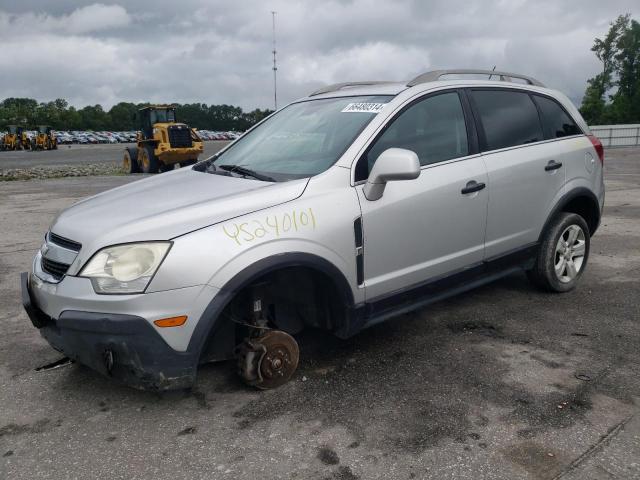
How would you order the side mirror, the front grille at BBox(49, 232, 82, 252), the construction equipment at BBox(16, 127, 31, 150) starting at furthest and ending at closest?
the construction equipment at BBox(16, 127, 31, 150) < the side mirror < the front grille at BBox(49, 232, 82, 252)

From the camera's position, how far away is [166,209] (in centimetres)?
300

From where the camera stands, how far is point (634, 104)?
205ft

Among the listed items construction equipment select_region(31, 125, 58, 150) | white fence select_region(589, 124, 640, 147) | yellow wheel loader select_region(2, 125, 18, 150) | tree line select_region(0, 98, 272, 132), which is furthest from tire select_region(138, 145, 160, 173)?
tree line select_region(0, 98, 272, 132)

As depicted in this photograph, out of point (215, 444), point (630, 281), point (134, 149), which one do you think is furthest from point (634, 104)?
point (215, 444)

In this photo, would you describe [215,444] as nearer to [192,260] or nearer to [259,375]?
[259,375]

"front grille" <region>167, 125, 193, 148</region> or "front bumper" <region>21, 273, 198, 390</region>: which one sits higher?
"front grille" <region>167, 125, 193, 148</region>

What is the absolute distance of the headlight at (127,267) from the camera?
271 centimetres

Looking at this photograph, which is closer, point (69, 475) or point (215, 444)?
point (69, 475)

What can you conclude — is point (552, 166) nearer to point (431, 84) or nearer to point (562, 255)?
point (562, 255)

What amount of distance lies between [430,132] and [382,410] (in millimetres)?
1809

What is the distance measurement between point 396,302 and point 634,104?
227 ft

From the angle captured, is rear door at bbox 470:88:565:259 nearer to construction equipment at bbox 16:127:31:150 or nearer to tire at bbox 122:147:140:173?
tire at bbox 122:147:140:173

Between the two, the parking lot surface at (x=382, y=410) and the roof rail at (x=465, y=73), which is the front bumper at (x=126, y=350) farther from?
the roof rail at (x=465, y=73)

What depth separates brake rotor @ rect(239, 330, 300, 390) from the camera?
3.16 meters
